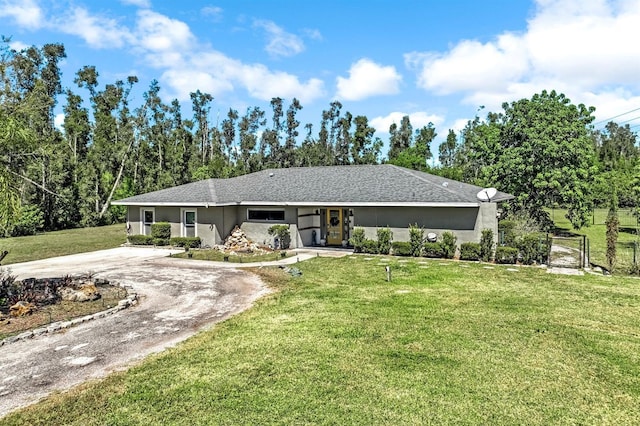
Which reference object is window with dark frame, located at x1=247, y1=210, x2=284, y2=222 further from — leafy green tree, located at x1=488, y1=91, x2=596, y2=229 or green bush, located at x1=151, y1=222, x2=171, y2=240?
leafy green tree, located at x1=488, y1=91, x2=596, y2=229

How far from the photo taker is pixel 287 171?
26.9 metres

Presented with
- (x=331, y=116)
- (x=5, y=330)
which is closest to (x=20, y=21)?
(x=5, y=330)

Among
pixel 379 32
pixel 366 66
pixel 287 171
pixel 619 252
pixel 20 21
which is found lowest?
pixel 619 252

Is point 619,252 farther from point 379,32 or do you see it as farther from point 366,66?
point 366,66

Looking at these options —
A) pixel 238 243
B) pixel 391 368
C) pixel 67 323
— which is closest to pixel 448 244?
pixel 238 243

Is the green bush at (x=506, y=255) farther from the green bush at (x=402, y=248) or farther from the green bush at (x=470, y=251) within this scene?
the green bush at (x=402, y=248)

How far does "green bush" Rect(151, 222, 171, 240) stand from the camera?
2209cm

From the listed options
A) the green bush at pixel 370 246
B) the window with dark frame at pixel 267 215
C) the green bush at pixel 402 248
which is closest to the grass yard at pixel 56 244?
the window with dark frame at pixel 267 215

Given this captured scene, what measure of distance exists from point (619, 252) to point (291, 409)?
20627mm

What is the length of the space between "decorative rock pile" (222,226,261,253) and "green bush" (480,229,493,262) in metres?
10.7

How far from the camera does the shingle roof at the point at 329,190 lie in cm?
1859

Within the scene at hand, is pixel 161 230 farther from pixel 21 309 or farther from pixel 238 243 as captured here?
pixel 21 309

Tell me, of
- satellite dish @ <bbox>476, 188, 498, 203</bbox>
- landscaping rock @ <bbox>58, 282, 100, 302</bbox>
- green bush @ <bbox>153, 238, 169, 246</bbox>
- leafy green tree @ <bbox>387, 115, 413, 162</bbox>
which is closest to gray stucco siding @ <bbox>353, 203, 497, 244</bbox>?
satellite dish @ <bbox>476, 188, 498, 203</bbox>

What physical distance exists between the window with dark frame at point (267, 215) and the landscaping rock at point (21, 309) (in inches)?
506
